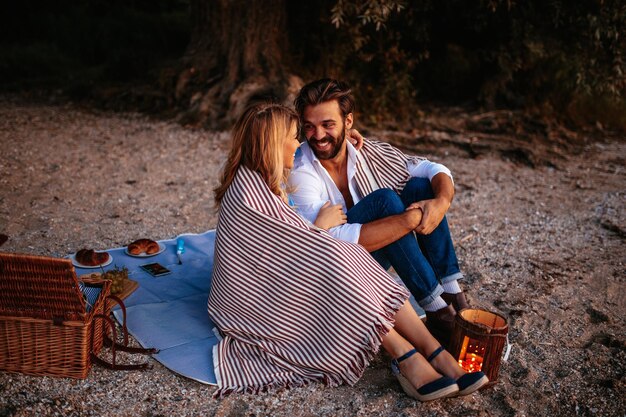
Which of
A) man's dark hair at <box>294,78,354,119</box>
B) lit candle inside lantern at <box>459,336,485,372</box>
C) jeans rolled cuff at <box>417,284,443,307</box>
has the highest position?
man's dark hair at <box>294,78,354,119</box>

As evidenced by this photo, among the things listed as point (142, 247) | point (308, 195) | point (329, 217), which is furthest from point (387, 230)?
point (142, 247)

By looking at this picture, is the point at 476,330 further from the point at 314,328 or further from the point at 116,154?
the point at 116,154

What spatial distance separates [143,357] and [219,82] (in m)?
6.84

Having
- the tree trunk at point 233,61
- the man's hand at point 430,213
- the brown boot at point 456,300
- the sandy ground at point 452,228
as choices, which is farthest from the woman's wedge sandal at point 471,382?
the tree trunk at point 233,61

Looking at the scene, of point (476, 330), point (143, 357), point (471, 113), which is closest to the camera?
point (476, 330)

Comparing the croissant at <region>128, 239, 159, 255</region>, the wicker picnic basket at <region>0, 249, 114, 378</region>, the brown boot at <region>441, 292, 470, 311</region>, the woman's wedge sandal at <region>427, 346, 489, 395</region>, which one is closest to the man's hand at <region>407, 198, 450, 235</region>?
the brown boot at <region>441, 292, 470, 311</region>


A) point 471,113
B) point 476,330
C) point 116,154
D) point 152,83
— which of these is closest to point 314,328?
point 476,330

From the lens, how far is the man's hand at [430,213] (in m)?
3.69

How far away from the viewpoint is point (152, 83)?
10922 millimetres

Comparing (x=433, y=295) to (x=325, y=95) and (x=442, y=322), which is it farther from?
(x=325, y=95)

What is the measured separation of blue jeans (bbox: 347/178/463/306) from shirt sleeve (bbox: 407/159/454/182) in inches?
3.9

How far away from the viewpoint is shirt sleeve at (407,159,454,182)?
421 cm

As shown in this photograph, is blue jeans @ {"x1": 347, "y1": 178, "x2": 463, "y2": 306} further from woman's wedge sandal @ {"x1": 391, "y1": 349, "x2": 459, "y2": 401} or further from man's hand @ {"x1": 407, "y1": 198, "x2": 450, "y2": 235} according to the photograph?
woman's wedge sandal @ {"x1": 391, "y1": 349, "x2": 459, "y2": 401}

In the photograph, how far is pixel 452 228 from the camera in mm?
6070
